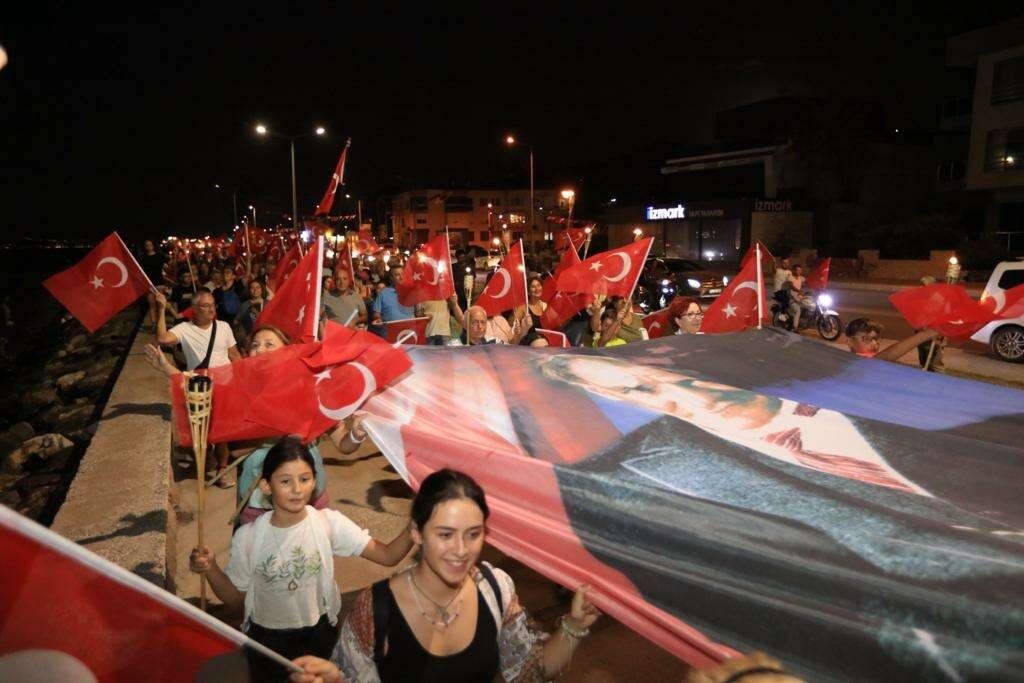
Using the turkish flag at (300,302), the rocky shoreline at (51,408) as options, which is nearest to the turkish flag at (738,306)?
the turkish flag at (300,302)

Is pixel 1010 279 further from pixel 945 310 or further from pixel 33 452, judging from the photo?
pixel 33 452

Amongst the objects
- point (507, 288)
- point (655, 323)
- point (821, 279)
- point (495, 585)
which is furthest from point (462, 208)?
point (495, 585)

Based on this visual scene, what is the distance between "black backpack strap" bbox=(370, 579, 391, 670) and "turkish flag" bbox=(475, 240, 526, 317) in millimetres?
6715

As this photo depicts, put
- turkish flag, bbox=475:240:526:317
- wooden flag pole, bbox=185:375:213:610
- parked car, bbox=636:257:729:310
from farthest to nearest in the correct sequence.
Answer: parked car, bbox=636:257:729:310 → turkish flag, bbox=475:240:526:317 → wooden flag pole, bbox=185:375:213:610

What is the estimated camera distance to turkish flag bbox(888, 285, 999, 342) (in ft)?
18.0

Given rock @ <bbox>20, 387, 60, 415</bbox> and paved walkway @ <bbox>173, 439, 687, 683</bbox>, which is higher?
paved walkway @ <bbox>173, 439, 687, 683</bbox>

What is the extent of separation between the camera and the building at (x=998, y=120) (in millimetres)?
30922

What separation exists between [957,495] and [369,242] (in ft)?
59.6

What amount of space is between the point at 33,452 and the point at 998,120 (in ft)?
126

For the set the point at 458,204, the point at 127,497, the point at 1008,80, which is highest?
the point at 1008,80

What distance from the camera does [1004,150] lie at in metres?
32.2

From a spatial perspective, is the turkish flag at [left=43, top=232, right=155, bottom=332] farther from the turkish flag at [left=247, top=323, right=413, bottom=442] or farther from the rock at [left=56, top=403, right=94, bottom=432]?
the rock at [left=56, top=403, right=94, bottom=432]

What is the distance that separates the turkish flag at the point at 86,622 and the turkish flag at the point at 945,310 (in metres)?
5.44

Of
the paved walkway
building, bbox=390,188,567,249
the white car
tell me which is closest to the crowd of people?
the paved walkway
